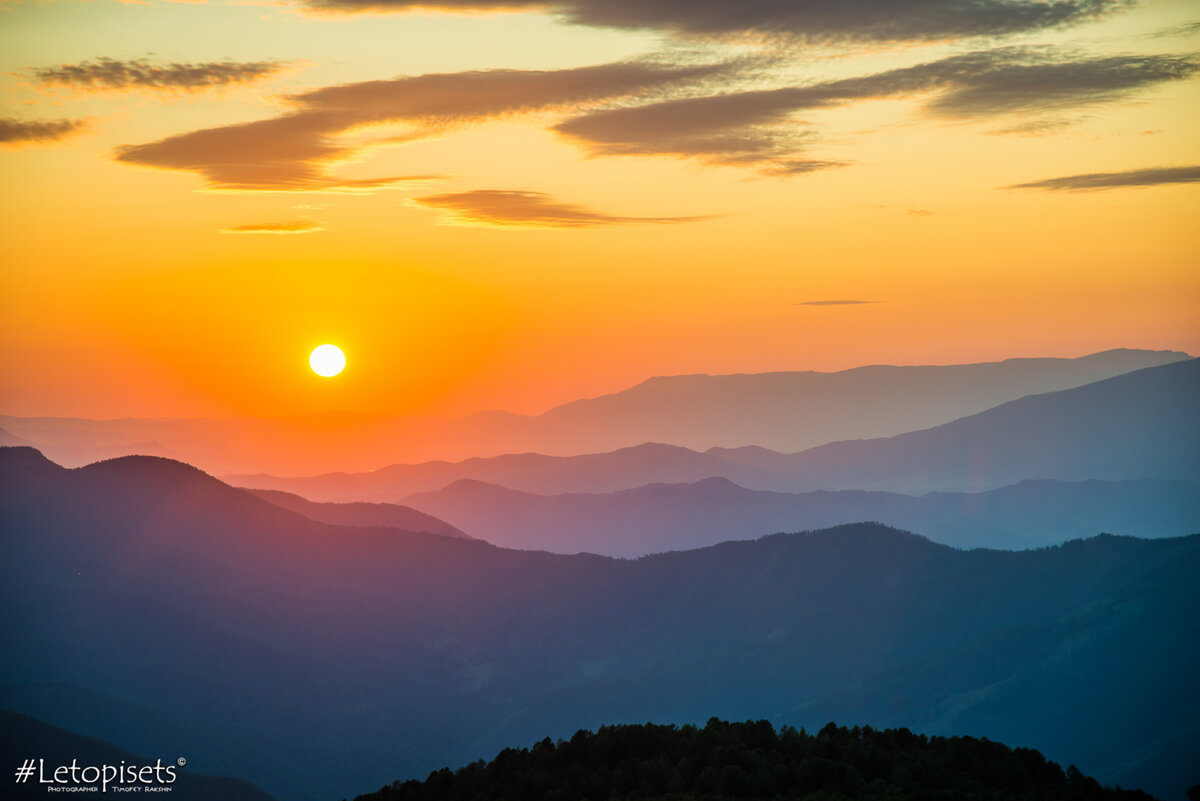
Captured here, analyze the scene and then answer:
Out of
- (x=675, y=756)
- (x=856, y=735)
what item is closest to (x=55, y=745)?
(x=675, y=756)

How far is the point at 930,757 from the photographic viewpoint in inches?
3917

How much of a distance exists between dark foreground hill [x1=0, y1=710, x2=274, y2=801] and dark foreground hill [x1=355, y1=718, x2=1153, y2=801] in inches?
3611

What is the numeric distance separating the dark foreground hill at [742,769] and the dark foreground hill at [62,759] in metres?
91.7

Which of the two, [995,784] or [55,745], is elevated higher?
[995,784]

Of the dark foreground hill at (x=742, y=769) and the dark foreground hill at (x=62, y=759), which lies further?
the dark foreground hill at (x=62, y=759)

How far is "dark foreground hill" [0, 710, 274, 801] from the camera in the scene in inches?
7087

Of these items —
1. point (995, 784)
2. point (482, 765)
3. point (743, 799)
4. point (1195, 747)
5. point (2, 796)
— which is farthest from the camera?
point (1195, 747)

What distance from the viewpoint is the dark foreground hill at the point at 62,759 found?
180 metres

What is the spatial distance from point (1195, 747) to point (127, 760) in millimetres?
176130

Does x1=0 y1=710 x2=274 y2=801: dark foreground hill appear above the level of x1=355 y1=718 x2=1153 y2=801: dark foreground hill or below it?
below

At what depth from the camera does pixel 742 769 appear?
95375 mm

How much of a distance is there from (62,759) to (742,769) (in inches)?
5392

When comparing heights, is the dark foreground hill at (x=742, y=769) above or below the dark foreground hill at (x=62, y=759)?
above

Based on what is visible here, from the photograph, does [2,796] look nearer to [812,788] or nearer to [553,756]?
[553,756]
